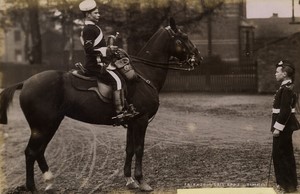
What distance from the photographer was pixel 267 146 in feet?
19.9

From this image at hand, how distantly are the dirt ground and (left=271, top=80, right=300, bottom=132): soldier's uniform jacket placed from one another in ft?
2.61

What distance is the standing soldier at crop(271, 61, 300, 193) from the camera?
16.8 ft

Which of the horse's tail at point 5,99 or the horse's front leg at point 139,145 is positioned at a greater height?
the horse's tail at point 5,99

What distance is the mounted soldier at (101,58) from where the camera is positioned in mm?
5180

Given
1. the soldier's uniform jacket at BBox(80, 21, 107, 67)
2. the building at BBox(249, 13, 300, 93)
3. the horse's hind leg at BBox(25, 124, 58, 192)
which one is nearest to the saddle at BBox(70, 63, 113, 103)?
the soldier's uniform jacket at BBox(80, 21, 107, 67)

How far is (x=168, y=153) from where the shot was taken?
21.0 feet

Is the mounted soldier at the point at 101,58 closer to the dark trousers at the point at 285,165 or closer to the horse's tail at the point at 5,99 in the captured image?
the horse's tail at the point at 5,99

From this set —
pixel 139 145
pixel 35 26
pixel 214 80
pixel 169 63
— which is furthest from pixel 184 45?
pixel 35 26

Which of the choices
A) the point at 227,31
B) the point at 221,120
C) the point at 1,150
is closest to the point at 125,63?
the point at 1,150

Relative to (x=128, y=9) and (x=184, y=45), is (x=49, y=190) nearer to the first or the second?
(x=184, y=45)

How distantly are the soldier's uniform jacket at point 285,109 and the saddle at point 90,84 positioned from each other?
1.95 m

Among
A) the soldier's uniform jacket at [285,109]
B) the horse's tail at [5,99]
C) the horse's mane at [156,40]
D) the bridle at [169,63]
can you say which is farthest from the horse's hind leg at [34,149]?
the soldier's uniform jacket at [285,109]

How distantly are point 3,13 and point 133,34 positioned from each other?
2.25m

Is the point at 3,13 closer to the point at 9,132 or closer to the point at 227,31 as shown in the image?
the point at 9,132
